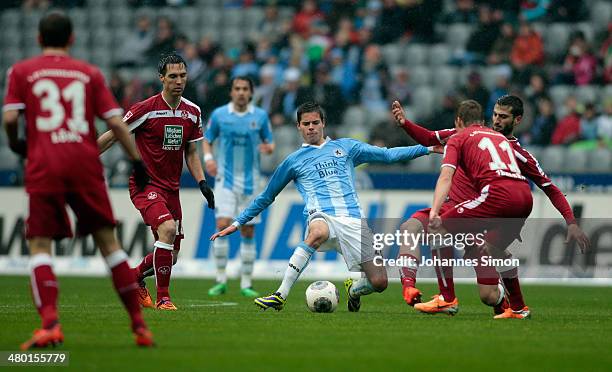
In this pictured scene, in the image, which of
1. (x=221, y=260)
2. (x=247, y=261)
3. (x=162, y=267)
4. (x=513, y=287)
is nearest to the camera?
(x=513, y=287)

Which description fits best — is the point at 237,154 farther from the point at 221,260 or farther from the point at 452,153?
the point at 452,153

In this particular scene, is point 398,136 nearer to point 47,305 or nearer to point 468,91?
point 468,91

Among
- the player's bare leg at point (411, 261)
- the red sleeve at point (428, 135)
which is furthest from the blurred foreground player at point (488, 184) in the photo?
the red sleeve at point (428, 135)

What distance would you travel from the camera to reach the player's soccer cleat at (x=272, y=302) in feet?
35.6

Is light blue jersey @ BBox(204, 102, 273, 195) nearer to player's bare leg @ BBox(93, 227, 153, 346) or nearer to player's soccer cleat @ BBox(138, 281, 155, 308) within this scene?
player's soccer cleat @ BBox(138, 281, 155, 308)

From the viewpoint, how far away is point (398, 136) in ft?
66.8

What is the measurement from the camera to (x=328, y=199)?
36.5ft

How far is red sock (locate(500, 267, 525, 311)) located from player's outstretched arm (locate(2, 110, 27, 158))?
4.83 meters

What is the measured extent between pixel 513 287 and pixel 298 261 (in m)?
2.08

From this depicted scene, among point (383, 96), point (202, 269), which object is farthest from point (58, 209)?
point (383, 96)

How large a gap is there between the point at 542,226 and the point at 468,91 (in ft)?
14.4

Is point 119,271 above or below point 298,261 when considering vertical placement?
above

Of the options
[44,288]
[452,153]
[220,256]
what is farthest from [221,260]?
[44,288]

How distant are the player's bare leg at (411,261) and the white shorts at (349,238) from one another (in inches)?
15.3
